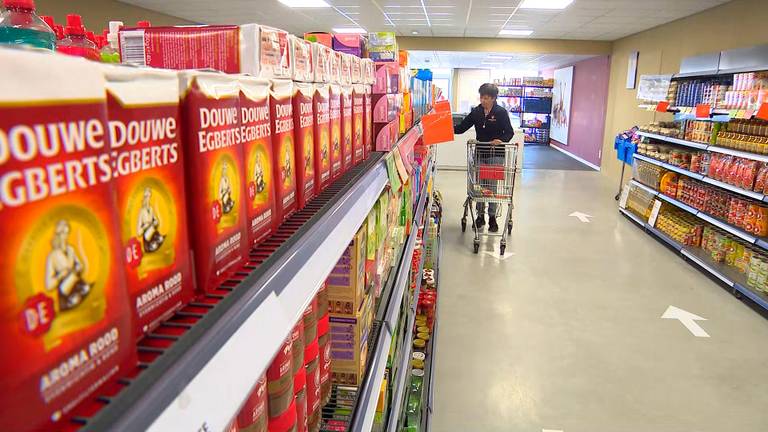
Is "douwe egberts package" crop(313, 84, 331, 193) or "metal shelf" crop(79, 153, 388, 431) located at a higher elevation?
"douwe egberts package" crop(313, 84, 331, 193)

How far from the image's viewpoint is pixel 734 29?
20.6 feet

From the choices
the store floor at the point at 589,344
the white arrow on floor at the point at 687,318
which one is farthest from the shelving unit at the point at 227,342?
the white arrow on floor at the point at 687,318

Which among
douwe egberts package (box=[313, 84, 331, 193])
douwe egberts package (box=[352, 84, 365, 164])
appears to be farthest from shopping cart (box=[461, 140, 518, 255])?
douwe egberts package (box=[313, 84, 331, 193])

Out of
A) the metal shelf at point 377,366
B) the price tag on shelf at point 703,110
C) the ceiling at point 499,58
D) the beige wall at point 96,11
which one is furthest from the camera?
the ceiling at point 499,58

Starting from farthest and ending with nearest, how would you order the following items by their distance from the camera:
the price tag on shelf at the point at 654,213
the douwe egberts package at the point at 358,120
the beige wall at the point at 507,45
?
the beige wall at the point at 507,45, the price tag on shelf at the point at 654,213, the douwe egberts package at the point at 358,120

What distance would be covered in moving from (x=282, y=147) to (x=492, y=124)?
18.2 ft

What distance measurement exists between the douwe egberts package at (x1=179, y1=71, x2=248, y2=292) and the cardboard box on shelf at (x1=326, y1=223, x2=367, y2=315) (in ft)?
1.82

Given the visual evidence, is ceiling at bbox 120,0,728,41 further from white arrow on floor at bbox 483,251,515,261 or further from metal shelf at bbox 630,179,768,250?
white arrow on floor at bbox 483,251,515,261

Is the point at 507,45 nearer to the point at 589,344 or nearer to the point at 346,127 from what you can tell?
the point at 589,344

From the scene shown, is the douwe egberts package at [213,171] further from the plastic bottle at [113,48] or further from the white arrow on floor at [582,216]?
the white arrow on floor at [582,216]

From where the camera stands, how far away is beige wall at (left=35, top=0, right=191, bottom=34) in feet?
21.0

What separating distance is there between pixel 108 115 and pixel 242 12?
30.3 feet

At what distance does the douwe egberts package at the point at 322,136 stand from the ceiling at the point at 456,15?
6.76 metres

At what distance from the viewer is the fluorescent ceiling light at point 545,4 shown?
276 inches
